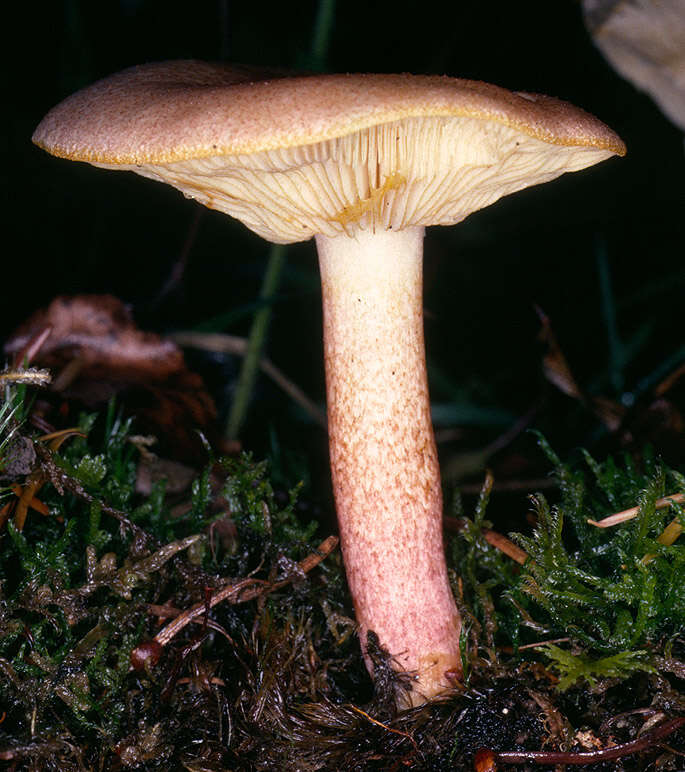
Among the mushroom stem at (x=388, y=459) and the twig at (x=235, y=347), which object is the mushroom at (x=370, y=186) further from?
the twig at (x=235, y=347)

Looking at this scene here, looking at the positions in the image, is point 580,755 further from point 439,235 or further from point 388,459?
point 439,235

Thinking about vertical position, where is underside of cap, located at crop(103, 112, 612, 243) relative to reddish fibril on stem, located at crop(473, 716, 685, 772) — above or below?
above

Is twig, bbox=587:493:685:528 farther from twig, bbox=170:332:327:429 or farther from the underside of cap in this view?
twig, bbox=170:332:327:429

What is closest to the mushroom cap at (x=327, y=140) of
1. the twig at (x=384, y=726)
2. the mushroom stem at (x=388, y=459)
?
the mushroom stem at (x=388, y=459)

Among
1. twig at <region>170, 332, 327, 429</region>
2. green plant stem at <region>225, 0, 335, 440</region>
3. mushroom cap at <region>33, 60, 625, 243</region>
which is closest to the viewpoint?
mushroom cap at <region>33, 60, 625, 243</region>

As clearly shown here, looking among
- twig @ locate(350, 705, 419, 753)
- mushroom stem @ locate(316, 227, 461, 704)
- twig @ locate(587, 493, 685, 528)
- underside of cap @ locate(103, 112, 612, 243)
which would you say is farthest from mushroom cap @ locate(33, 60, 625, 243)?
twig @ locate(350, 705, 419, 753)
